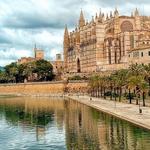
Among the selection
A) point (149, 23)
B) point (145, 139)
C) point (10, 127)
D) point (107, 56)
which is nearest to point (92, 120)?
point (10, 127)

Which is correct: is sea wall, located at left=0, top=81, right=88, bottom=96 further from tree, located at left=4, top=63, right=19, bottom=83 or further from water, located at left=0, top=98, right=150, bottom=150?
water, located at left=0, top=98, right=150, bottom=150

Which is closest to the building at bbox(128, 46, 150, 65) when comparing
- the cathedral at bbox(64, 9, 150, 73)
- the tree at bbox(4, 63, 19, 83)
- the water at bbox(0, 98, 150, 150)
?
the cathedral at bbox(64, 9, 150, 73)

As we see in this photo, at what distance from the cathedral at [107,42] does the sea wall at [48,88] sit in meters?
8.13

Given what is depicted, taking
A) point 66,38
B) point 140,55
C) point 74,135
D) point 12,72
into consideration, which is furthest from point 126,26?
point 74,135

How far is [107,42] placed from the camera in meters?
135

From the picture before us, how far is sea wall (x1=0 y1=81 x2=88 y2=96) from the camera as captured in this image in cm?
12950

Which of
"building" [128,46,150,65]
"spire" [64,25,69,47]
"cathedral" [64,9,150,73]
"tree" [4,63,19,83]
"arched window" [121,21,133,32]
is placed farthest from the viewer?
"spire" [64,25,69,47]

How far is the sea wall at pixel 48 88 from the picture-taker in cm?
12950

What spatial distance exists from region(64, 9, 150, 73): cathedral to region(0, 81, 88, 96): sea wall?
8.13 m

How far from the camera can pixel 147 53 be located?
112 m

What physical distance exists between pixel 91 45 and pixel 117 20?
541 inches

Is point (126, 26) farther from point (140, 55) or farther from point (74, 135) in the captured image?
point (74, 135)

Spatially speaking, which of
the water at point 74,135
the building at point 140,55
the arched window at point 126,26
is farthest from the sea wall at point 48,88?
the water at point 74,135

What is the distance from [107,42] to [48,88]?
22747 mm
